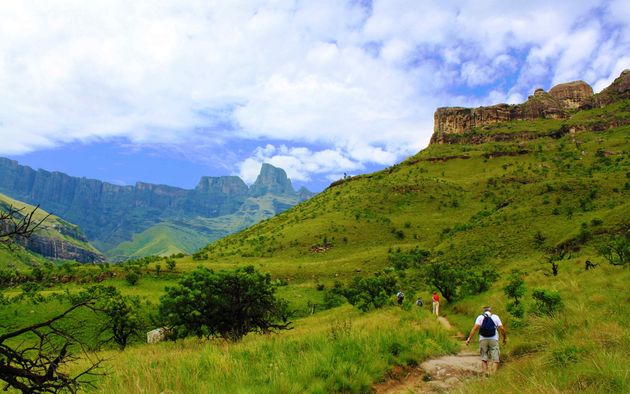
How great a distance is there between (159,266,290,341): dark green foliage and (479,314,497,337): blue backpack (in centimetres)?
1066

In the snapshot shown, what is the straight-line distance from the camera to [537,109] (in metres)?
153

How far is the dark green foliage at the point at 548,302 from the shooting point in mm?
13539

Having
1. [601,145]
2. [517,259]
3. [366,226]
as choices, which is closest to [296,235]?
[366,226]

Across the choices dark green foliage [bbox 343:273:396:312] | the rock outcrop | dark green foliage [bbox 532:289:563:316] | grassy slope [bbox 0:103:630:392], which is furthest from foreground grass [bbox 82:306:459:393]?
the rock outcrop

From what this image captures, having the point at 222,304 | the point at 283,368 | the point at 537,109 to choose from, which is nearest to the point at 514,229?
the point at 222,304

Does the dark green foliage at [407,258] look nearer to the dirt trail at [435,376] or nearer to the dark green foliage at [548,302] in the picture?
the dark green foliage at [548,302]

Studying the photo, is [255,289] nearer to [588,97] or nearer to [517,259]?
[517,259]

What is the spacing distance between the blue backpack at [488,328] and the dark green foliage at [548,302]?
304cm

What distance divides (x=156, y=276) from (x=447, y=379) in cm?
4747

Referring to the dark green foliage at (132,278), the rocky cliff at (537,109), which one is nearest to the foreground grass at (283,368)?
the dark green foliage at (132,278)

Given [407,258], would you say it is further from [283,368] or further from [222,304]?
[283,368]

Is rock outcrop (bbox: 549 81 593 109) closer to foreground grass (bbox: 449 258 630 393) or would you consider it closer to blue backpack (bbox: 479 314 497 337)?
foreground grass (bbox: 449 258 630 393)

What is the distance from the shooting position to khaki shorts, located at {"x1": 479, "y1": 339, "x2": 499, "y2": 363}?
11.2 metres

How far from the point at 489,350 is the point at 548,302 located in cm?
406
